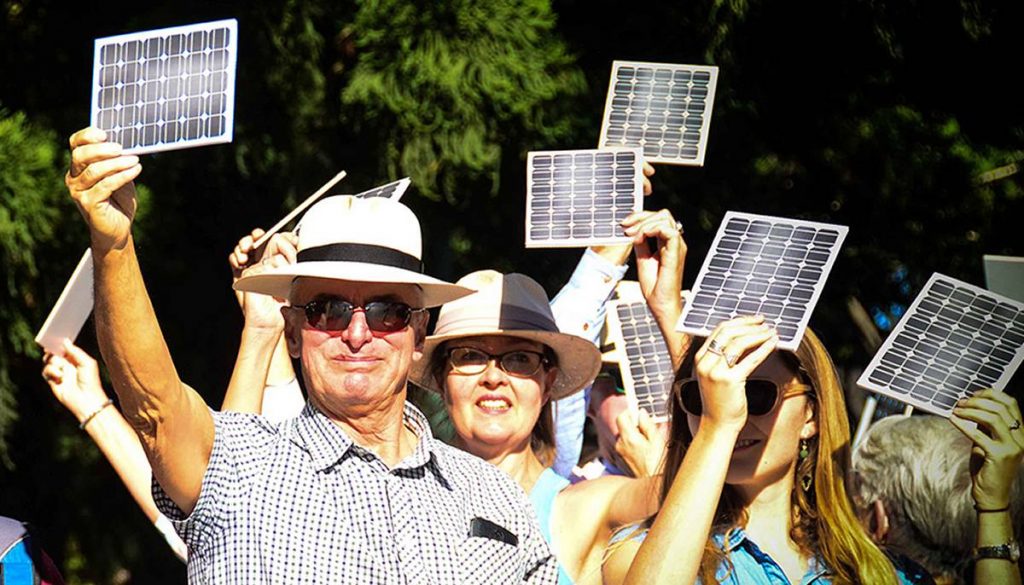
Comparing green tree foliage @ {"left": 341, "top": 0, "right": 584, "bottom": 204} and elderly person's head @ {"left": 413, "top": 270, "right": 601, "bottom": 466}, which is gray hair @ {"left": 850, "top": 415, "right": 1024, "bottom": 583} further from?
green tree foliage @ {"left": 341, "top": 0, "right": 584, "bottom": 204}

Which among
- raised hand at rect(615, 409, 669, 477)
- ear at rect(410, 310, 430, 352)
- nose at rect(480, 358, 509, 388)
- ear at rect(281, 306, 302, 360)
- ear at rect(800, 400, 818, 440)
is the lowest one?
raised hand at rect(615, 409, 669, 477)

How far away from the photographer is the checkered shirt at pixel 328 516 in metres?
3.73

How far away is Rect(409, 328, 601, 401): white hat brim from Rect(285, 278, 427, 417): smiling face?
4.16 ft

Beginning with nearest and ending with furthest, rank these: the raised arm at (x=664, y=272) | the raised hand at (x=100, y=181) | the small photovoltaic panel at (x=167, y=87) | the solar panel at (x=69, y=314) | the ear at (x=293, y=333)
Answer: the raised hand at (x=100, y=181) < the ear at (x=293, y=333) < the small photovoltaic panel at (x=167, y=87) < the raised arm at (x=664, y=272) < the solar panel at (x=69, y=314)

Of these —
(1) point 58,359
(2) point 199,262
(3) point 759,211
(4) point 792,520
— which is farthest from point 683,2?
(4) point 792,520

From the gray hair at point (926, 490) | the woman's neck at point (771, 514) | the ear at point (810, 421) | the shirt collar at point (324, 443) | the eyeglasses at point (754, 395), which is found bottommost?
the gray hair at point (926, 490)

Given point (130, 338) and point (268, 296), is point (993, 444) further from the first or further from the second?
point (130, 338)

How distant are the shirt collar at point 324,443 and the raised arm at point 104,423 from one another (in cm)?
135

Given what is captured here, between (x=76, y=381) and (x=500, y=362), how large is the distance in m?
1.46

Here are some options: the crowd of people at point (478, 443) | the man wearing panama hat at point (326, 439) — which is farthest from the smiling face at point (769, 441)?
the man wearing panama hat at point (326, 439)

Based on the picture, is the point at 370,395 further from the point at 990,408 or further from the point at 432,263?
the point at 432,263

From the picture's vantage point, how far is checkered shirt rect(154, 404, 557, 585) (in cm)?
373

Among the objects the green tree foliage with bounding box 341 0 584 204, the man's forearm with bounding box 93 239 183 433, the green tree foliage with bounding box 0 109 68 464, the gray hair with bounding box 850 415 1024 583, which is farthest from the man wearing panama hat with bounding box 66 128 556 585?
the green tree foliage with bounding box 0 109 68 464

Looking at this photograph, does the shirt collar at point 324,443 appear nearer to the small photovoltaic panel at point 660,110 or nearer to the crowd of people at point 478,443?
the crowd of people at point 478,443
